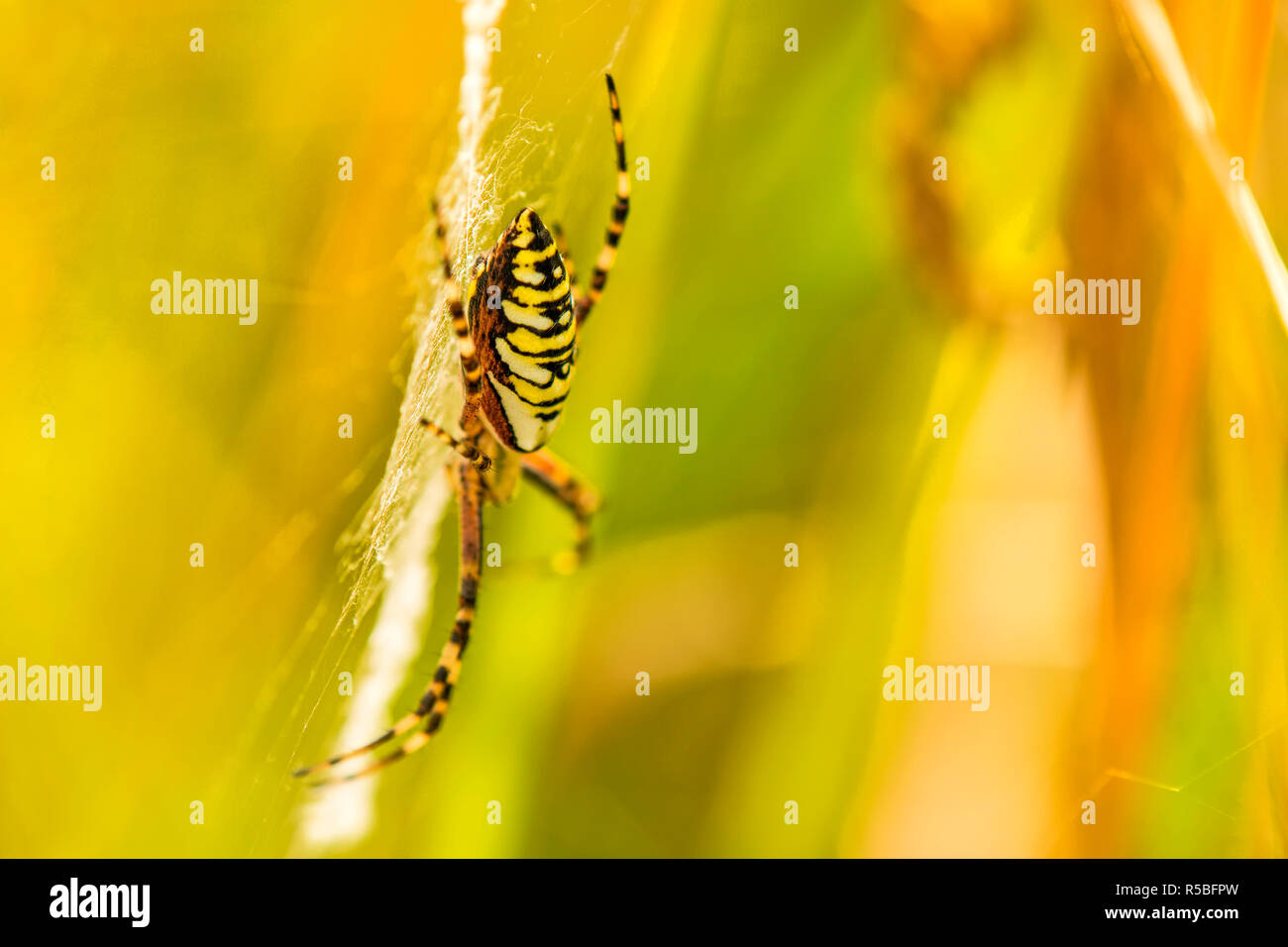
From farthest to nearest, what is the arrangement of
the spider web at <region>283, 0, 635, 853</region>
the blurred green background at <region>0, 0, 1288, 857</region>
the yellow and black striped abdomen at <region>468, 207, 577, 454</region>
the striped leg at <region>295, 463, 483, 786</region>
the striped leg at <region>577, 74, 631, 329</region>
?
the striped leg at <region>295, 463, 483, 786</region>, the striped leg at <region>577, 74, 631, 329</region>, the blurred green background at <region>0, 0, 1288, 857</region>, the spider web at <region>283, 0, 635, 853</region>, the yellow and black striped abdomen at <region>468, 207, 577, 454</region>

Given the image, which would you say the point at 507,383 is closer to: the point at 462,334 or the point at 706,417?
the point at 462,334

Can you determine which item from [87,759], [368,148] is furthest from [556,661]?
[368,148]

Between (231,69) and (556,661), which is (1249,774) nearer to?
(556,661)

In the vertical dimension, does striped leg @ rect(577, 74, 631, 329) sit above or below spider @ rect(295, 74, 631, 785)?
above

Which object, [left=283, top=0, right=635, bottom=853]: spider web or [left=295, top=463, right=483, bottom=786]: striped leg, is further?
[left=295, top=463, right=483, bottom=786]: striped leg

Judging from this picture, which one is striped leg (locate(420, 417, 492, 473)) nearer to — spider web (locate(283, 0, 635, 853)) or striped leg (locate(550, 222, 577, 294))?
spider web (locate(283, 0, 635, 853))

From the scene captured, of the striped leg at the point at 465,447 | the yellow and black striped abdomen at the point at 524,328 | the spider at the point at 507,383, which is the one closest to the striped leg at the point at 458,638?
the spider at the point at 507,383

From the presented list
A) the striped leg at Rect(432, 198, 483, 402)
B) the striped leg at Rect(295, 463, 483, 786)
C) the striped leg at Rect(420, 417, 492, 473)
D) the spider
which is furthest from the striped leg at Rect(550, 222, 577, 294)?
the striped leg at Rect(295, 463, 483, 786)
